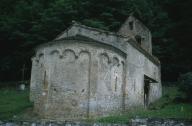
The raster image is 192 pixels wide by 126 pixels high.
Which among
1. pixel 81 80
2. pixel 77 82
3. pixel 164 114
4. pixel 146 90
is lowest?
pixel 164 114

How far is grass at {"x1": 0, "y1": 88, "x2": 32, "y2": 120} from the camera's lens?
2573cm

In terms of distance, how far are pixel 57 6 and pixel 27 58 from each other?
6.47m

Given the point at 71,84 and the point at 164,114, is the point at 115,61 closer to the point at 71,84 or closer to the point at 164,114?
the point at 71,84

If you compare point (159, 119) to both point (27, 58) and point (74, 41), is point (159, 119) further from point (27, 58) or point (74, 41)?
point (27, 58)

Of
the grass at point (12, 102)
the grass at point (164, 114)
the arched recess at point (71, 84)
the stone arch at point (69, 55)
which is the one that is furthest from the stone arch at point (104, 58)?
the grass at point (12, 102)

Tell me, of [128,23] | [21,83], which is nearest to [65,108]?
[128,23]

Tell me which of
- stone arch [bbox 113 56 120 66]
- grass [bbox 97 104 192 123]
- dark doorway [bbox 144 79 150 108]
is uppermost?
stone arch [bbox 113 56 120 66]

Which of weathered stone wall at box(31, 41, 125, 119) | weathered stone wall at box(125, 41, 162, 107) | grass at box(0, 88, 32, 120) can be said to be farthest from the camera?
weathered stone wall at box(125, 41, 162, 107)

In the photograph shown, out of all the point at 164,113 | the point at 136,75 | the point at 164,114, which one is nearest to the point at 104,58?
the point at 136,75

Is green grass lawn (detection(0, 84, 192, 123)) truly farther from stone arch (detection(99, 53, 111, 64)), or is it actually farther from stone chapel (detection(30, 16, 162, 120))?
stone arch (detection(99, 53, 111, 64))

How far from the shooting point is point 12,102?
3019cm

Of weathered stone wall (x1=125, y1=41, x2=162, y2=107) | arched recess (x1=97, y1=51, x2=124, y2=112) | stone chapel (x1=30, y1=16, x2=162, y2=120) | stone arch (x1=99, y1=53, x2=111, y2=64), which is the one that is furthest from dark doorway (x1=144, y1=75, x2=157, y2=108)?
stone arch (x1=99, y1=53, x2=111, y2=64)

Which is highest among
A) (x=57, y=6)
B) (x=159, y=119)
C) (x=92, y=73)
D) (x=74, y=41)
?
(x=57, y=6)

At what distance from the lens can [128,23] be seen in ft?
112
